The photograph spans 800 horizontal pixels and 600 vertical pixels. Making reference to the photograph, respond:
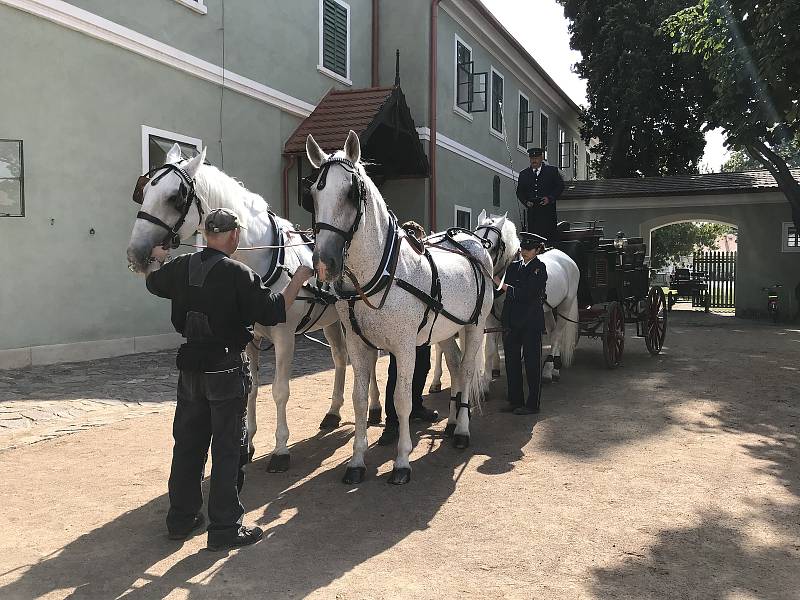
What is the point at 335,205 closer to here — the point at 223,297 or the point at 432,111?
the point at 223,297

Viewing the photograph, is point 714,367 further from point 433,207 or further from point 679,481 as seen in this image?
point 433,207

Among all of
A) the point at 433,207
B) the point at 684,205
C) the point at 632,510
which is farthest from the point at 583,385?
the point at 684,205

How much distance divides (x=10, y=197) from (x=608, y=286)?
25.8 feet

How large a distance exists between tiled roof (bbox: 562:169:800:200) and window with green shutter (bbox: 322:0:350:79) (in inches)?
340

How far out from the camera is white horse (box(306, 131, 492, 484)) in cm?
376

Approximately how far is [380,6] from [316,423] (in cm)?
1243

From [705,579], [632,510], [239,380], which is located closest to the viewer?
[705,579]

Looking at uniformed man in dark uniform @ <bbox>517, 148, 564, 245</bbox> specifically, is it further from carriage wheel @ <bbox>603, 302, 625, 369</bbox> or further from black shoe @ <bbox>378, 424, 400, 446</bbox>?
black shoe @ <bbox>378, 424, 400, 446</bbox>

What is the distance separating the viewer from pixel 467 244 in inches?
222

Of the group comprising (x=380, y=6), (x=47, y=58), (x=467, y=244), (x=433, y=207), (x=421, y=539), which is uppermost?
(x=380, y=6)

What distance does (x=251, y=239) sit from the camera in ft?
14.7

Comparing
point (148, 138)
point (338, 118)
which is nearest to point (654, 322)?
point (338, 118)

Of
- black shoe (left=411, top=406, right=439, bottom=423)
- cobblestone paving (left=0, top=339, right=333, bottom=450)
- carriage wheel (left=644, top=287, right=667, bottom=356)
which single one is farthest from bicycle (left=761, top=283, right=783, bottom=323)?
black shoe (left=411, top=406, right=439, bottom=423)

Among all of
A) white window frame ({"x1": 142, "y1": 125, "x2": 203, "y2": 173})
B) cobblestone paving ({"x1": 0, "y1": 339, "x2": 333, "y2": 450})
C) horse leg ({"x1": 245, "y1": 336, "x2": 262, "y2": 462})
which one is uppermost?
white window frame ({"x1": 142, "y1": 125, "x2": 203, "y2": 173})
